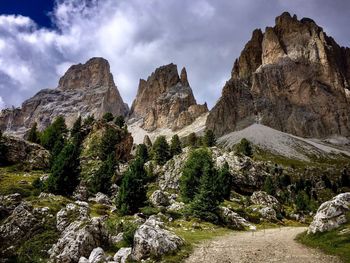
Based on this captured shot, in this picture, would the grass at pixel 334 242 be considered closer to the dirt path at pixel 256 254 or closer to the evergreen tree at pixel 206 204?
the dirt path at pixel 256 254

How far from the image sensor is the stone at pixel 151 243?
1032 inches

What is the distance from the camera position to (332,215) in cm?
3431

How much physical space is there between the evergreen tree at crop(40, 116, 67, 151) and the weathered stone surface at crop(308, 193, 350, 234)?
3899 inches

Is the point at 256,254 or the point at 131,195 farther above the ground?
the point at 131,195

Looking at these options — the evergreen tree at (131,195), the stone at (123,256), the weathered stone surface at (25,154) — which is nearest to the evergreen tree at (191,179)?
the evergreen tree at (131,195)

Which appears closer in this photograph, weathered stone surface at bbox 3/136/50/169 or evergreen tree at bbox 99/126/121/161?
weathered stone surface at bbox 3/136/50/169

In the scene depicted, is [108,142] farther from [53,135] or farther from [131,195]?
[131,195]

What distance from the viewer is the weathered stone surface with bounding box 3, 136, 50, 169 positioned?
314 ft

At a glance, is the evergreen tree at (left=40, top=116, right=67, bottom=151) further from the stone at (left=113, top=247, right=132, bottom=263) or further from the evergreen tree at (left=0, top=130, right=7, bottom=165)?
the stone at (left=113, top=247, right=132, bottom=263)

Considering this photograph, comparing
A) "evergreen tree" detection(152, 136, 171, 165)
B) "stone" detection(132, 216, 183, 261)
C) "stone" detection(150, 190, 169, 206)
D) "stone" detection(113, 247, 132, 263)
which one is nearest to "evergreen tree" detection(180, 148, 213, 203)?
"stone" detection(150, 190, 169, 206)

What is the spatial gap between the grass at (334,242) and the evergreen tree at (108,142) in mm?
92034

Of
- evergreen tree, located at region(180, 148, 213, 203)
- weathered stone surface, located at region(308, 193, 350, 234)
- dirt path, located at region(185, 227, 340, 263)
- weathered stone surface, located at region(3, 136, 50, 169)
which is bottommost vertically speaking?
dirt path, located at region(185, 227, 340, 263)

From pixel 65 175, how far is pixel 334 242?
50857 mm

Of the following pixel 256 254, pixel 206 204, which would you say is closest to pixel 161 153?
pixel 206 204
